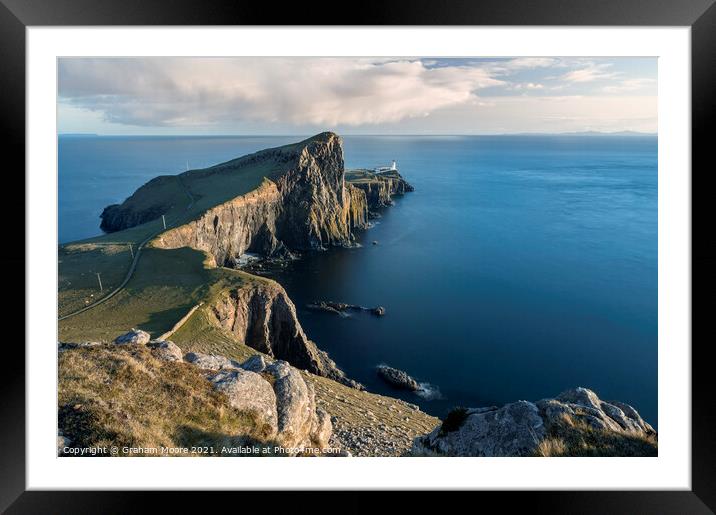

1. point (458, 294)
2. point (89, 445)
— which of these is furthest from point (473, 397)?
point (89, 445)

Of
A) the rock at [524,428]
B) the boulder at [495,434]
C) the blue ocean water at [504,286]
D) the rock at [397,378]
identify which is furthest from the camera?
the blue ocean water at [504,286]

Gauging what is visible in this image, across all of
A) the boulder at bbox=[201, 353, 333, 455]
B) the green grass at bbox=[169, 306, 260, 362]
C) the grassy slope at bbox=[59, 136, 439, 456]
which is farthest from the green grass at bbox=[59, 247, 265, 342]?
the boulder at bbox=[201, 353, 333, 455]

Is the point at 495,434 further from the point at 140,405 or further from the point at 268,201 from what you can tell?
the point at 268,201

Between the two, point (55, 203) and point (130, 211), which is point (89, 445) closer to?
→ point (55, 203)

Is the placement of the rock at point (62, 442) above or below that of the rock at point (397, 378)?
above

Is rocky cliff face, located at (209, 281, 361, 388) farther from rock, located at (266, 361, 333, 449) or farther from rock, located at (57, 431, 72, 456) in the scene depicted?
rock, located at (57, 431, 72, 456)

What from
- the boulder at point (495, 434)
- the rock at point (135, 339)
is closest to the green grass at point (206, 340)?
the rock at point (135, 339)

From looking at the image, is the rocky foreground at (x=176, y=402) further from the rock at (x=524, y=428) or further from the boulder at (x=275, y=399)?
the rock at (x=524, y=428)
